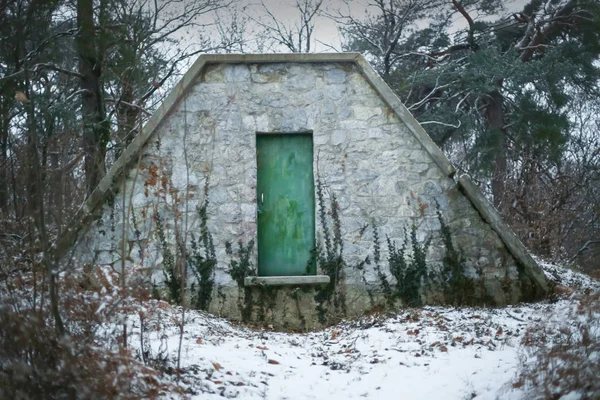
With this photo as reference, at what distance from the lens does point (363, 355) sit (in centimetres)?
643

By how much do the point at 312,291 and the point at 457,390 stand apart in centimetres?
347

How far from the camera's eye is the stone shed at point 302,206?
8516mm

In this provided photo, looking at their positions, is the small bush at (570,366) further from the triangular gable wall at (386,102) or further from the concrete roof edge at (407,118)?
the concrete roof edge at (407,118)

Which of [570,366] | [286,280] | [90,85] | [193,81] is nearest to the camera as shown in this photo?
[570,366]

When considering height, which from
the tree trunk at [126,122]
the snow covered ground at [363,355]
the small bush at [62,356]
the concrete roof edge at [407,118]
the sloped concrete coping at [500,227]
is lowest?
the snow covered ground at [363,355]

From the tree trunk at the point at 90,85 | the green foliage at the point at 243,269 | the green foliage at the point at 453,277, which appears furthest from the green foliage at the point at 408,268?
the tree trunk at the point at 90,85

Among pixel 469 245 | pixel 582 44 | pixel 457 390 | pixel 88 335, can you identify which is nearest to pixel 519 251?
pixel 469 245

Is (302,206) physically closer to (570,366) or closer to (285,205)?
(285,205)

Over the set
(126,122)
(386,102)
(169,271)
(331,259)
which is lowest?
(169,271)

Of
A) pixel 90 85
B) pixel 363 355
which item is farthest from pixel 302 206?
pixel 90 85

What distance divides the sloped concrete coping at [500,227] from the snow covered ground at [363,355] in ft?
2.03

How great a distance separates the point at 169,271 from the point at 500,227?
4276 mm

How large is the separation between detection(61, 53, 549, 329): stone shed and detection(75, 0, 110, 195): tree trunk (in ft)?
5.36

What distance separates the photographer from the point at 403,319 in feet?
25.2
